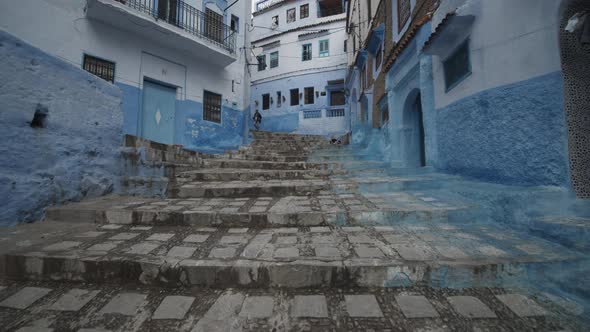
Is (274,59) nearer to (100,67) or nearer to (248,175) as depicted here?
(100,67)

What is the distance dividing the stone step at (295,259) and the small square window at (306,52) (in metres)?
19.1

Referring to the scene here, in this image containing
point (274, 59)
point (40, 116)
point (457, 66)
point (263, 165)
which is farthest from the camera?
point (274, 59)

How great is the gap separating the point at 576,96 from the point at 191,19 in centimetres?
1101

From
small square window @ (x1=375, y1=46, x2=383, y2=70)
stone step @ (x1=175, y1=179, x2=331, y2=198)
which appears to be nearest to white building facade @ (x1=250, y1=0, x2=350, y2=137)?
small square window @ (x1=375, y1=46, x2=383, y2=70)

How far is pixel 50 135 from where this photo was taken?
10.9 ft

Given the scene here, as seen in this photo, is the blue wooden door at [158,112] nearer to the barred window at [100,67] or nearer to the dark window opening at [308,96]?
the barred window at [100,67]

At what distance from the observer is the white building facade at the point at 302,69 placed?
18.0 metres

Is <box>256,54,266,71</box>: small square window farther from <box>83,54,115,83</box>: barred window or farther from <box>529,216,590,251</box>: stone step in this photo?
<box>529,216,590,251</box>: stone step

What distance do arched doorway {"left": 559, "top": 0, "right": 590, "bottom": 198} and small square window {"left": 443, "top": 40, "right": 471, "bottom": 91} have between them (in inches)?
48.0

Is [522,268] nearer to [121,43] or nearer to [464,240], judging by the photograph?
[464,240]

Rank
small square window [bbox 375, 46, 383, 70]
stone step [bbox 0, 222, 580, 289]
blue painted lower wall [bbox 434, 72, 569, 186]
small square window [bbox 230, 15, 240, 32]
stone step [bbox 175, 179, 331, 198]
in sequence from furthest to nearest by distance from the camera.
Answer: small square window [bbox 230, 15, 240, 32]
small square window [bbox 375, 46, 383, 70]
stone step [bbox 175, 179, 331, 198]
blue painted lower wall [bbox 434, 72, 569, 186]
stone step [bbox 0, 222, 580, 289]

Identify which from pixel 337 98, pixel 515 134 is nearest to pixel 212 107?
pixel 515 134

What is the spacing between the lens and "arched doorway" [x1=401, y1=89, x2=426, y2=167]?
662cm

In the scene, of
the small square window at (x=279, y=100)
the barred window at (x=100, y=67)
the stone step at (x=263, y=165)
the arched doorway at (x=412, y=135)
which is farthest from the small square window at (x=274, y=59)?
the stone step at (x=263, y=165)
